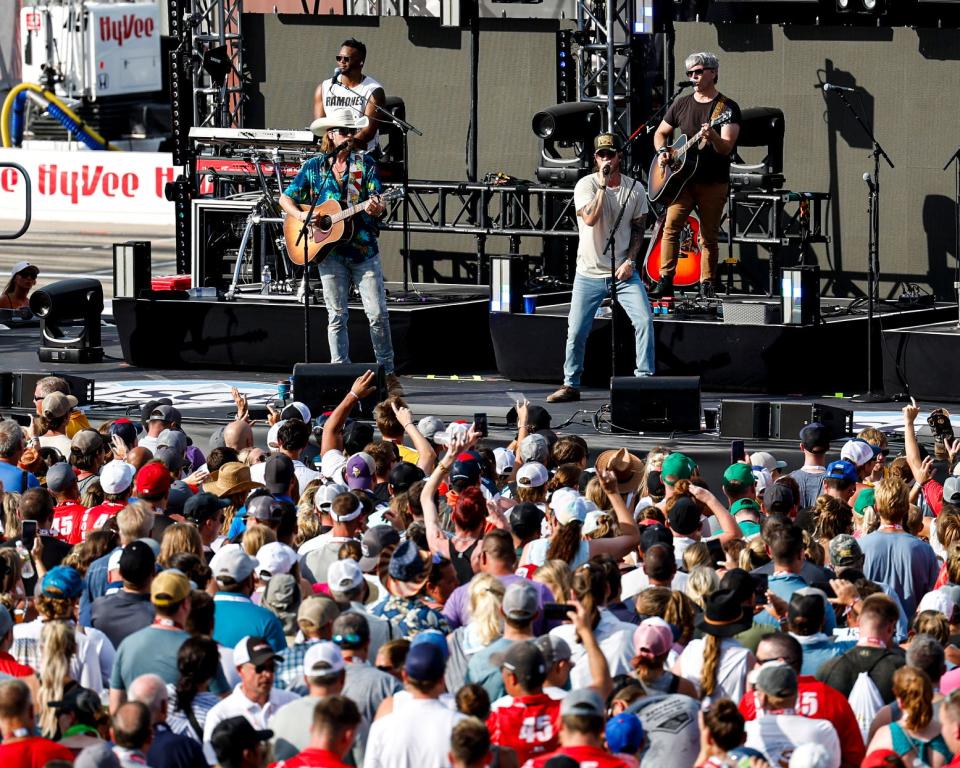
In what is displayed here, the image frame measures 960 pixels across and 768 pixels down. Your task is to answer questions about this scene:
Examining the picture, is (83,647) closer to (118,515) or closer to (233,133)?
(118,515)

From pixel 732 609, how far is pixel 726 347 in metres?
7.37

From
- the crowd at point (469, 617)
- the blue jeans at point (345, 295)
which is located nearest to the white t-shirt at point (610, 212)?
the blue jeans at point (345, 295)

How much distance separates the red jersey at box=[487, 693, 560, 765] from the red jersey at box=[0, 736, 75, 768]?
3.68 ft

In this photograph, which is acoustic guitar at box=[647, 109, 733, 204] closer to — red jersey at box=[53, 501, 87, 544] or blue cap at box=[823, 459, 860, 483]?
blue cap at box=[823, 459, 860, 483]

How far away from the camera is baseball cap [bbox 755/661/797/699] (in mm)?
5203

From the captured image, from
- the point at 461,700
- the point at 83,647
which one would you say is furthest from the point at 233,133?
the point at 461,700

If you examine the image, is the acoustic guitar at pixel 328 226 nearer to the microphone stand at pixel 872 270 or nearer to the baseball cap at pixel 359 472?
the microphone stand at pixel 872 270

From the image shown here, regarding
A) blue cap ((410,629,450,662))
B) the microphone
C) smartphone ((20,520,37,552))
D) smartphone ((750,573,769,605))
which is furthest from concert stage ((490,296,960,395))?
blue cap ((410,629,450,662))

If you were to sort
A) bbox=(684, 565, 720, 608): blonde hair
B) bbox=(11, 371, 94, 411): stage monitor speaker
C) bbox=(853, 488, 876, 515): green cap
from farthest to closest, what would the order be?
1. bbox=(11, 371, 94, 411): stage monitor speaker
2. bbox=(853, 488, 876, 515): green cap
3. bbox=(684, 565, 720, 608): blonde hair

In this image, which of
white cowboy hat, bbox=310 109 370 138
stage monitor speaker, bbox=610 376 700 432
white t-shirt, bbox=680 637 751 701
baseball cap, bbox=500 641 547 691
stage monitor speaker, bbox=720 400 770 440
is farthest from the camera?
white cowboy hat, bbox=310 109 370 138

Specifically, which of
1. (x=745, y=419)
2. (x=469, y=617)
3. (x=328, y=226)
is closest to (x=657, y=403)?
(x=745, y=419)

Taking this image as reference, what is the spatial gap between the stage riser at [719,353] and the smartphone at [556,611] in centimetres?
701

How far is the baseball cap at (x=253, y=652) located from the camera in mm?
5488

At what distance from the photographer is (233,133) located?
15.4 meters
